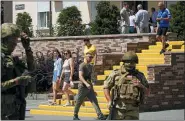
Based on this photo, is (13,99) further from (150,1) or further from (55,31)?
(150,1)

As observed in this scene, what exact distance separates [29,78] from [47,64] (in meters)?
Answer: 15.2

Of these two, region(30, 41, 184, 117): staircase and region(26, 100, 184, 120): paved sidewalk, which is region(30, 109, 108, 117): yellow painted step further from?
region(26, 100, 184, 120): paved sidewalk

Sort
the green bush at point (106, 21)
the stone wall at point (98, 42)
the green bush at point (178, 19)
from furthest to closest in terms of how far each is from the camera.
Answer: the green bush at point (106, 21)
the green bush at point (178, 19)
the stone wall at point (98, 42)

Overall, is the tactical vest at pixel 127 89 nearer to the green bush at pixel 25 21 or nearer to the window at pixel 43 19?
the green bush at pixel 25 21

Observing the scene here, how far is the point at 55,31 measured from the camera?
2514 cm

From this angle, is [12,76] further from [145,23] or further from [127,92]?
[145,23]

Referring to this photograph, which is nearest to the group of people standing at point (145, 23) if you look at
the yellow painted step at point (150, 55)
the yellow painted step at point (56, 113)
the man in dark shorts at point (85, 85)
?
the yellow painted step at point (150, 55)

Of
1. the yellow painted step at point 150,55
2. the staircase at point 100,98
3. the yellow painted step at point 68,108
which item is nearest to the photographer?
the yellow painted step at point 68,108

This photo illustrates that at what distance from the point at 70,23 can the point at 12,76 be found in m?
19.5

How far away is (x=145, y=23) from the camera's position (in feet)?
68.5

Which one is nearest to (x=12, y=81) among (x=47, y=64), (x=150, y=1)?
(x=47, y=64)

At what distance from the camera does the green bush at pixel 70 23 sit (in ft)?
77.2

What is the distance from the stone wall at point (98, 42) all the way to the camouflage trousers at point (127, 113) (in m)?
11.4

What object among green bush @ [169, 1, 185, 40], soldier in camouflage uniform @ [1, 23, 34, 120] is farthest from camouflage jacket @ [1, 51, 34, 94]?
green bush @ [169, 1, 185, 40]
